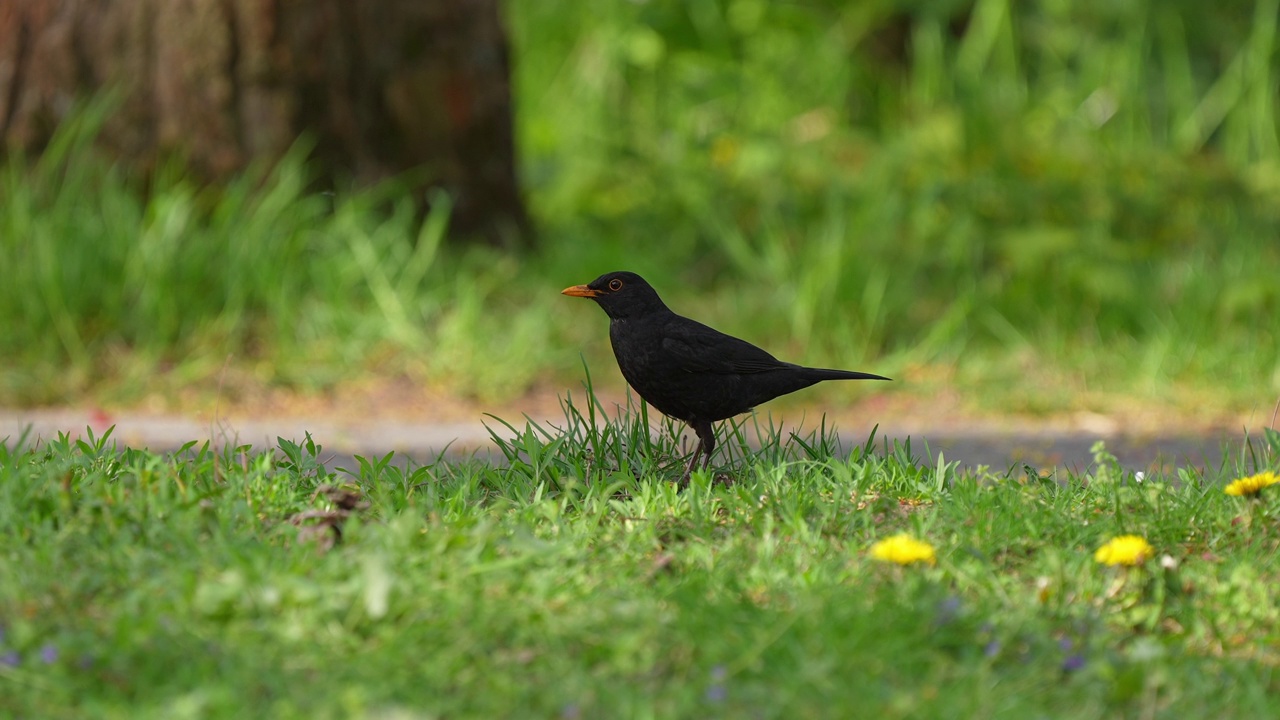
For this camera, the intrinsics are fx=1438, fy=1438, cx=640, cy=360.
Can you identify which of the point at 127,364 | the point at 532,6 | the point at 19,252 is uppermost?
the point at 532,6

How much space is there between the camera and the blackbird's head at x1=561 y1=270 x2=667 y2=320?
396 centimetres

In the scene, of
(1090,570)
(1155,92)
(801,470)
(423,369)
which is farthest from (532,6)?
(1090,570)

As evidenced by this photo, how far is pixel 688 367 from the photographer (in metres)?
3.76

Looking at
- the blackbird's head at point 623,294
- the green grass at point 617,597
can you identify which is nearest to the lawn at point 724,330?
the green grass at point 617,597

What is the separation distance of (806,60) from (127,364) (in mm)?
5310

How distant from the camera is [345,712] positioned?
2.36m

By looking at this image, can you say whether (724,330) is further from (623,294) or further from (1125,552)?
(1125,552)

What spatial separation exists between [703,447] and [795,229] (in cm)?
418

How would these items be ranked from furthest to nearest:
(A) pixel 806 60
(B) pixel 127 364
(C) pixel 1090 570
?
(A) pixel 806 60
(B) pixel 127 364
(C) pixel 1090 570

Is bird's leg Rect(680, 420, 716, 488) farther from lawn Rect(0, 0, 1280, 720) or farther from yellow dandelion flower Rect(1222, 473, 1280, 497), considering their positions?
yellow dandelion flower Rect(1222, 473, 1280, 497)

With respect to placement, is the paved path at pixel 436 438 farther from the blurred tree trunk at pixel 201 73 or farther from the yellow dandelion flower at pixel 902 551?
the yellow dandelion flower at pixel 902 551

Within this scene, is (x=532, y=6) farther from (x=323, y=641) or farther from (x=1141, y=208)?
(x=323, y=641)

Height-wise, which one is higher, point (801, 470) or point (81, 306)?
point (81, 306)

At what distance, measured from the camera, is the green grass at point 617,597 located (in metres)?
2.47
